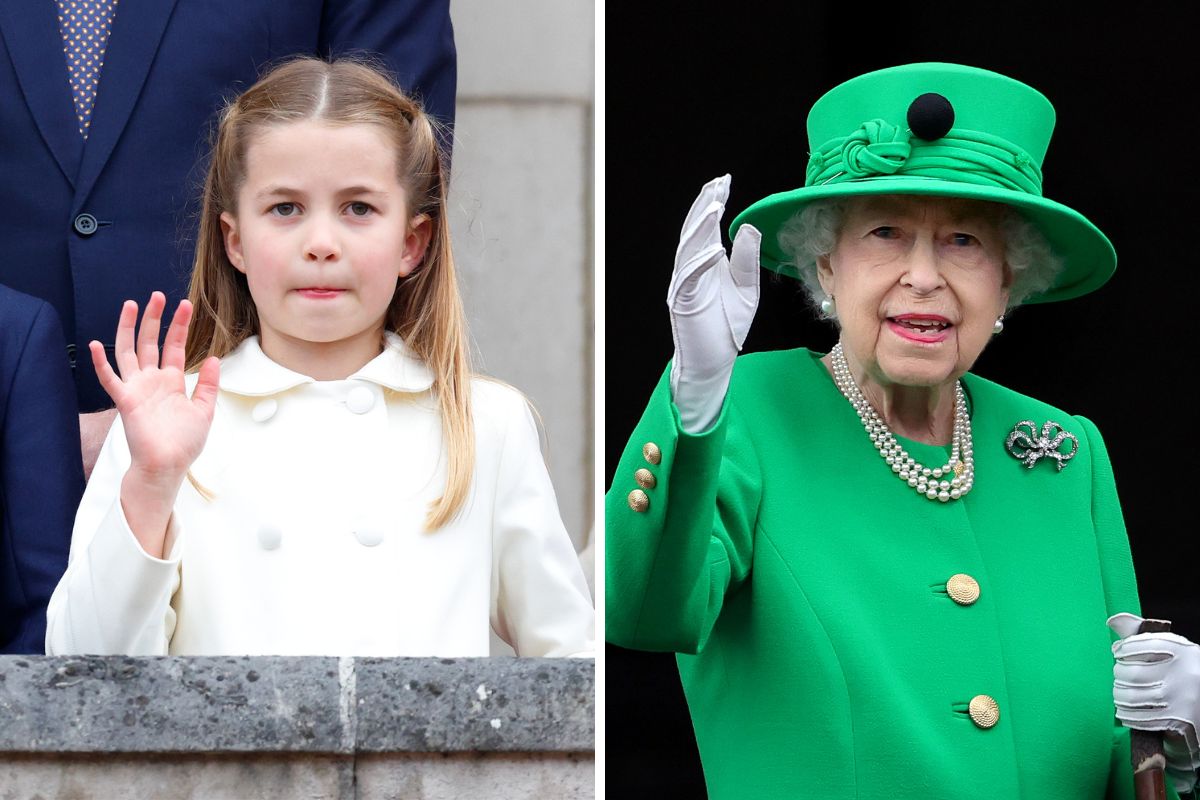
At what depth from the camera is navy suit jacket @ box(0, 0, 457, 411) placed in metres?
4.02

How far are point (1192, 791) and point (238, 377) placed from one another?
1.59m

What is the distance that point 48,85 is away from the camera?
402 centimetres

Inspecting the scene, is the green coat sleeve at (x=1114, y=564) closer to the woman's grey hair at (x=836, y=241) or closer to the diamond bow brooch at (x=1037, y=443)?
the diamond bow brooch at (x=1037, y=443)

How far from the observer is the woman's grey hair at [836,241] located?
3.73m

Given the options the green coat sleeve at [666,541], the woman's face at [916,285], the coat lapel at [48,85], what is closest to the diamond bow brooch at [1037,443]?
the woman's face at [916,285]

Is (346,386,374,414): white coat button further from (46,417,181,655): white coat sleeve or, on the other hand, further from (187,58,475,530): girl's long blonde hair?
(46,417,181,655): white coat sleeve

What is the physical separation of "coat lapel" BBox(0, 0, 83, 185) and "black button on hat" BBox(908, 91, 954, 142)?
1399mm

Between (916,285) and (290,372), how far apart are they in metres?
0.97

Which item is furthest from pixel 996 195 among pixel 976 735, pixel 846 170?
pixel 976 735

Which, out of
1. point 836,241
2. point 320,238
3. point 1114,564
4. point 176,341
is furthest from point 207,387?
point 1114,564

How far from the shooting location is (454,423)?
3.76 metres

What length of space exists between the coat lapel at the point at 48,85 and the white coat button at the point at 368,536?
85cm

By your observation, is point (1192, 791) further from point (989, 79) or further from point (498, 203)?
point (498, 203)

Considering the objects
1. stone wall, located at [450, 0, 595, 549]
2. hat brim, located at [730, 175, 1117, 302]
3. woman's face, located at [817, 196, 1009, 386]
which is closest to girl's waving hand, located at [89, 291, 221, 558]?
hat brim, located at [730, 175, 1117, 302]
